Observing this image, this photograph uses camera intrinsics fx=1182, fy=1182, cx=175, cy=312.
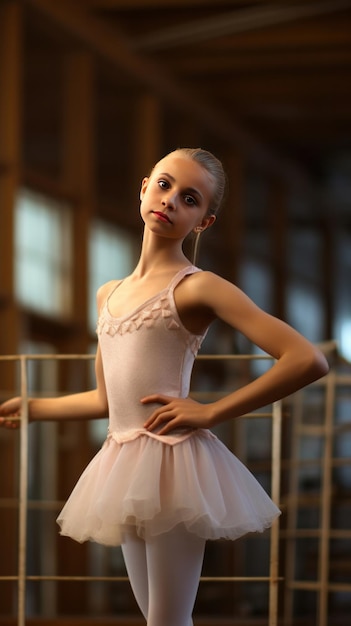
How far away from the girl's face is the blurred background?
3486mm

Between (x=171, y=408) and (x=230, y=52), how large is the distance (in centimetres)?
655

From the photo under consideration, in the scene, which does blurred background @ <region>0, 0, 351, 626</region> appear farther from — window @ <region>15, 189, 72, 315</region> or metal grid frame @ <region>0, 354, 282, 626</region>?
metal grid frame @ <region>0, 354, 282, 626</region>

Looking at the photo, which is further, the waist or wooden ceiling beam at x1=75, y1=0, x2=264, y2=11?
wooden ceiling beam at x1=75, y1=0, x2=264, y2=11

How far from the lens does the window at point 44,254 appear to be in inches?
285

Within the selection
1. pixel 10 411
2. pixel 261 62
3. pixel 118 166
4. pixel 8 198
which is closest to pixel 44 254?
pixel 8 198

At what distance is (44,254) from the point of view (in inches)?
295

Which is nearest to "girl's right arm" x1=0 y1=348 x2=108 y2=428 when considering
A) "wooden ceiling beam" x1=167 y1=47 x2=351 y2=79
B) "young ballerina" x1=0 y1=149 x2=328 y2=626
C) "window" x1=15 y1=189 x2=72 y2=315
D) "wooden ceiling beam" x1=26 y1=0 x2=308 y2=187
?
"young ballerina" x1=0 y1=149 x2=328 y2=626

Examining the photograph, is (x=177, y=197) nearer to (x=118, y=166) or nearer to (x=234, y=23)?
(x=234, y=23)

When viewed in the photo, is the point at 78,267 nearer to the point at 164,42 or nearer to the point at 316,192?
the point at 164,42

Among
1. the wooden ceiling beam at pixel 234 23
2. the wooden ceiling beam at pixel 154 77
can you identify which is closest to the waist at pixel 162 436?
the wooden ceiling beam at pixel 154 77

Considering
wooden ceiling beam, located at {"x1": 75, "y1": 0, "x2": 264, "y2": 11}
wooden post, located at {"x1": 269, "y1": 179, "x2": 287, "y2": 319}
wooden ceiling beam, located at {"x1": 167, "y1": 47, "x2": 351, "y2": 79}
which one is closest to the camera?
wooden ceiling beam, located at {"x1": 75, "y1": 0, "x2": 264, "y2": 11}

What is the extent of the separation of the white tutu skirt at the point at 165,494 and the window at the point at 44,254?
5151mm

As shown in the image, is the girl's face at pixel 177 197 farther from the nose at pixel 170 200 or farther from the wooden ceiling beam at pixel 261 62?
the wooden ceiling beam at pixel 261 62

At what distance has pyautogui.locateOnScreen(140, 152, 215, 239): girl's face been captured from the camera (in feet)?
6.42
